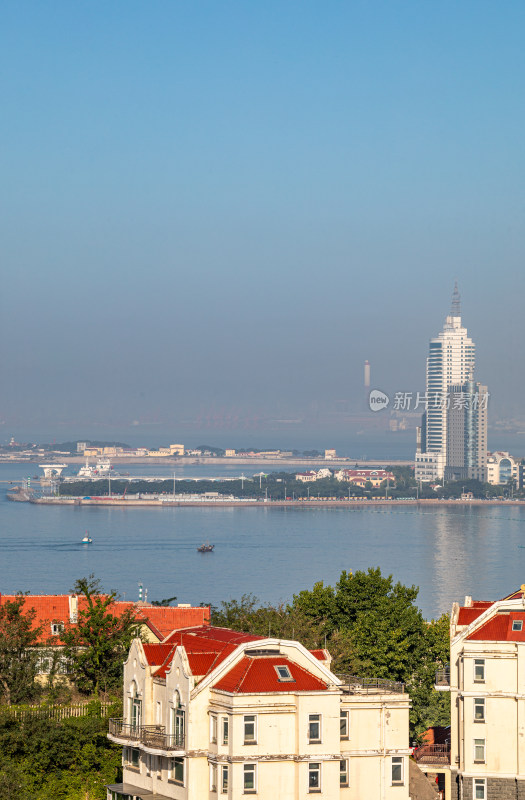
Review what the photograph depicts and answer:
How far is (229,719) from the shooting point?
1117 cm

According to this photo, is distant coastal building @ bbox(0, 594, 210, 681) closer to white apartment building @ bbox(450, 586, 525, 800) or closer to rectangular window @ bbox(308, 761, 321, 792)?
white apartment building @ bbox(450, 586, 525, 800)

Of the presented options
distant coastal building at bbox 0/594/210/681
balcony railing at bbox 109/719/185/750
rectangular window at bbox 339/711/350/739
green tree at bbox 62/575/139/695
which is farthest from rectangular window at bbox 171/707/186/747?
distant coastal building at bbox 0/594/210/681

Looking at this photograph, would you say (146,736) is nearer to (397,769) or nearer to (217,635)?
(217,635)

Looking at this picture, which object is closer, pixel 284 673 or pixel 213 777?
pixel 213 777

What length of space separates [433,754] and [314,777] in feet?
9.37

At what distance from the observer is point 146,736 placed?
12008 mm

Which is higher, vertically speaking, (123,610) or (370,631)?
(123,610)

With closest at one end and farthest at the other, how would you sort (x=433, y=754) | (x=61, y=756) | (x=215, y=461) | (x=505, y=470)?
(x=61, y=756) < (x=433, y=754) < (x=505, y=470) < (x=215, y=461)

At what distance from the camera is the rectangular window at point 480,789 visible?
43.4 ft

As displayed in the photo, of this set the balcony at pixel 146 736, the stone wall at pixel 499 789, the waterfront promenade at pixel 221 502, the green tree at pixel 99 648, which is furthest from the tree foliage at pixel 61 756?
the waterfront promenade at pixel 221 502

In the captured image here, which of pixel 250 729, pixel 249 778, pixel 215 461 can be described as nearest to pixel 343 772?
pixel 249 778

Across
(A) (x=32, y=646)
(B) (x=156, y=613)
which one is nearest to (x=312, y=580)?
(B) (x=156, y=613)

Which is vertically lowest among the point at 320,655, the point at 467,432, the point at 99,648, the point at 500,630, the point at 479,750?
the point at 479,750

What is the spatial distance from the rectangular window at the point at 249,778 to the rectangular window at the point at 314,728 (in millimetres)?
541
